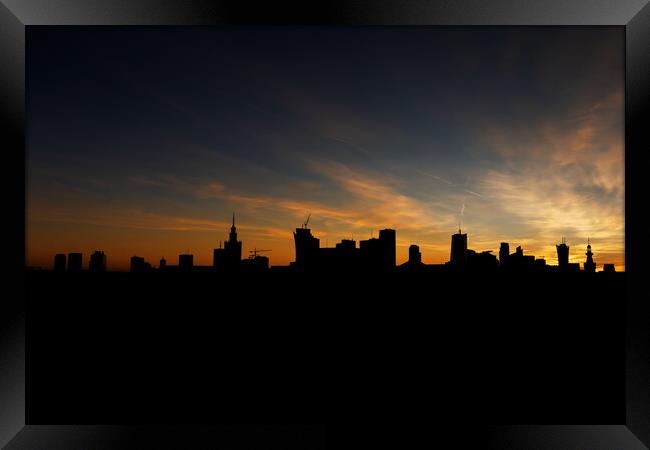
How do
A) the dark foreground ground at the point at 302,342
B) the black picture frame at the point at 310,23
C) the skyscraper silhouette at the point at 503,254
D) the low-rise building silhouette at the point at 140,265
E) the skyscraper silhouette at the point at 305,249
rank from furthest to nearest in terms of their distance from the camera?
the skyscraper silhouette at the point at 305,249 < the skyscraper silhouette at the point at 503,254 < the low-rise building silhouette at the point at 140,265 < the dark foreground ground at the point at 302,342 < the black picture frame at the point at 310,23

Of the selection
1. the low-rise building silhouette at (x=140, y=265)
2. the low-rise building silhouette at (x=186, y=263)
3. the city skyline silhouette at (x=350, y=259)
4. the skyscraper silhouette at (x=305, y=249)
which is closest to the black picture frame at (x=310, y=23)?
the city skyline silhouette at (x=350, y=259)

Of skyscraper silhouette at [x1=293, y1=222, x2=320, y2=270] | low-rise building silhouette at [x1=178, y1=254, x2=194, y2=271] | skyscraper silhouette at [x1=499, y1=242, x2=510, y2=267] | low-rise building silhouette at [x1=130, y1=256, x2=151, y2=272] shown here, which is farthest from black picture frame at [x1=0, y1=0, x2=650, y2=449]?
skyscraper silhouette at [x1=499, y1=242, x2=510, y2=267]

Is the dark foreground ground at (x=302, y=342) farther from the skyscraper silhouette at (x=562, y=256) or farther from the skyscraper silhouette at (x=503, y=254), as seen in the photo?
the skyscraper silhouette at (x=562, y=256)

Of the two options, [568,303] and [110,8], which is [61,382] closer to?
[110,8]

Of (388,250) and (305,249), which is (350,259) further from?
(305,249)

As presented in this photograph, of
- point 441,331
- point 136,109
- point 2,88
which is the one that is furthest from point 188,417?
point 441,331
